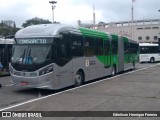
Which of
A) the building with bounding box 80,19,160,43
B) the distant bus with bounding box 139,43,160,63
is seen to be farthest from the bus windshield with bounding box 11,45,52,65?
the building with bounding box 80,19,160,43

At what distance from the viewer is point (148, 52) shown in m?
45.1

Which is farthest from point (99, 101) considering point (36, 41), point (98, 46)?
point (98, 46)

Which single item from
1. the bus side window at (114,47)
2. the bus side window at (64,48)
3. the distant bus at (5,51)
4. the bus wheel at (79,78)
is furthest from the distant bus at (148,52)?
the bus side window at (64,48)

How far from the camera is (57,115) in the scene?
873cm

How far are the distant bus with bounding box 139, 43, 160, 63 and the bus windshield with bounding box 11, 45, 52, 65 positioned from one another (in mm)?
32606

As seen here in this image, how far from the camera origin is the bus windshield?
1313 centimetres

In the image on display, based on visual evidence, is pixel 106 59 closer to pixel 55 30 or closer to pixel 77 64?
pixel 77 64

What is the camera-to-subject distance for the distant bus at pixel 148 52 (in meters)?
44.8

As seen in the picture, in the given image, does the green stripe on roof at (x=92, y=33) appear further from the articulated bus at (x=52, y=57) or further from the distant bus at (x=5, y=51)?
the distant bus at (x=5, y=51)

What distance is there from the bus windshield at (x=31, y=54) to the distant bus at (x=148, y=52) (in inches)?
1284

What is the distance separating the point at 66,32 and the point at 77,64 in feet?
6.03

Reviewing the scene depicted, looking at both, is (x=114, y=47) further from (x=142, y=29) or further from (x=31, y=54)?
(x=142, y=29)

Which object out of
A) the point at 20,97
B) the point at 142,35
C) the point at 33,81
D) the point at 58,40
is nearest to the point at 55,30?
the point at 58,40

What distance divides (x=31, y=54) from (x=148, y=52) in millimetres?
33798
